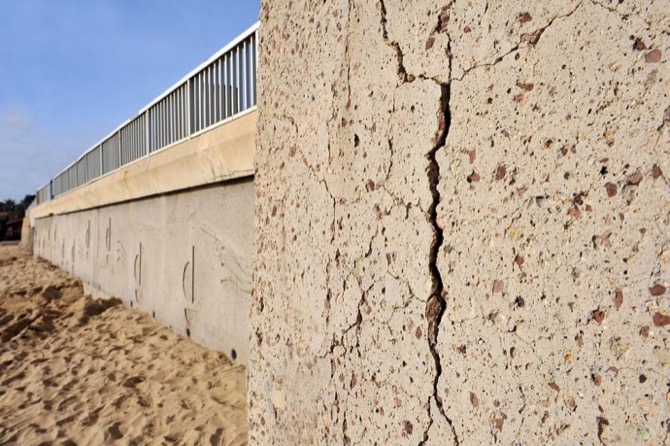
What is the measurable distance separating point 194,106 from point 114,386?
2.60 metres

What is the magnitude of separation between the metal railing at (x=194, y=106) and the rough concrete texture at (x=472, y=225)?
2.68 m

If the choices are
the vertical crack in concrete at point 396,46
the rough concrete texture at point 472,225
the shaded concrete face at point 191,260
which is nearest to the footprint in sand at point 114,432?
the shaded concrete face at point 191,260

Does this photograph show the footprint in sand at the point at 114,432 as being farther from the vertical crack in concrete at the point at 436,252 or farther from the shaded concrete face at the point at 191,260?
the vertical crack in concrete at the point at 436,252

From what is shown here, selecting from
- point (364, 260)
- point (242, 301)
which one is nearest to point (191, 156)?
point (242, 301)

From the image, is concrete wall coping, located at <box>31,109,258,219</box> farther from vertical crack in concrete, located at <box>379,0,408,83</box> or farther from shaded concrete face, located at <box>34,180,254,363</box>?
vertical crack in concrete, located at <box>379,0,408,83</box>

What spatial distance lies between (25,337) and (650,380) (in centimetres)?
746

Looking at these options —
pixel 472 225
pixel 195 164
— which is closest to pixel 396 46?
pixel 472 225

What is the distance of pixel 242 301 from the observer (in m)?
4.67

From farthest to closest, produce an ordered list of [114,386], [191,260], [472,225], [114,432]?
[191,260]
[114,386]
[114,432]
[472,225]

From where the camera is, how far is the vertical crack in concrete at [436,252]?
4.88ft

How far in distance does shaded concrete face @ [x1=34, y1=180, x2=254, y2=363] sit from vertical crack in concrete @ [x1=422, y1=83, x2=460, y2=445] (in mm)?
3094

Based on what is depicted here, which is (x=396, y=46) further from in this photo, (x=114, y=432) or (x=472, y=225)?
(x=114, y=432)

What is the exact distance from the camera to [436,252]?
59.3 inches

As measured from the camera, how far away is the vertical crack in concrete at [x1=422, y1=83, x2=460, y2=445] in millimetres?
1488
